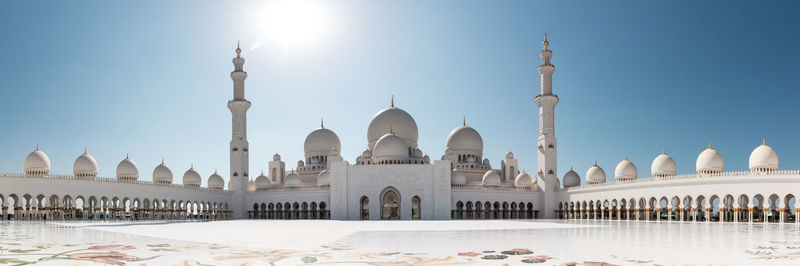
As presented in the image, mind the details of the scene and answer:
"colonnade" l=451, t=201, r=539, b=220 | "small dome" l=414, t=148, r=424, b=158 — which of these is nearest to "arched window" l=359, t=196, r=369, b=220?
"small dome" l=414, t=148, r=424, b=158

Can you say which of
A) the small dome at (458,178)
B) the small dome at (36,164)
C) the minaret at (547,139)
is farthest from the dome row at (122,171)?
the minaret at (547,139)

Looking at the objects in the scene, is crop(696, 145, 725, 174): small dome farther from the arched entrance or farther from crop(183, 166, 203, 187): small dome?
crop(183, 166, 203, 187): small dome

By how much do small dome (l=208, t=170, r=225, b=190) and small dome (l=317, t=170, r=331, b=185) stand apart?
9068mm

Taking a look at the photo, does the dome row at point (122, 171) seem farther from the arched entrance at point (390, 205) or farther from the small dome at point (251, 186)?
the arched entrance at point (390, 205)

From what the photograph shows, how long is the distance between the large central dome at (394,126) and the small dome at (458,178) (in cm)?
509

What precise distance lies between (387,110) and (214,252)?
42121 millimetres

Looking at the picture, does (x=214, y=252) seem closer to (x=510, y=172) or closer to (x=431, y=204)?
(x=431, y=204)

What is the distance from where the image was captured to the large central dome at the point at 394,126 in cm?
4978

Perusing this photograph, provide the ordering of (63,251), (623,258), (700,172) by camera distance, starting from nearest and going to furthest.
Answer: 1. (623,258)
2. (63,251)
3. (700,172)

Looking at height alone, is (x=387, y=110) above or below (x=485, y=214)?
above

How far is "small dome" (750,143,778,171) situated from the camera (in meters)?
33.4

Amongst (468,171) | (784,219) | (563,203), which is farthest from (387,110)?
(784,219)

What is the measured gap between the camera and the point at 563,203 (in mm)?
45625

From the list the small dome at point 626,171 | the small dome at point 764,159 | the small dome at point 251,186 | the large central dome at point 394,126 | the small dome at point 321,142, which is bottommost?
the small dome at point 251,186
